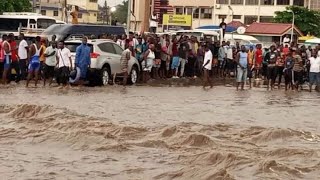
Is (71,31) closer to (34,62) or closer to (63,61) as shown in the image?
(34,62)

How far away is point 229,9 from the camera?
77.9 metres

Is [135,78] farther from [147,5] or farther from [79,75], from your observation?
[147,5]

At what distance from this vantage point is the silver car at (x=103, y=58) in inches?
883

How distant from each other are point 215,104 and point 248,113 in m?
2.00

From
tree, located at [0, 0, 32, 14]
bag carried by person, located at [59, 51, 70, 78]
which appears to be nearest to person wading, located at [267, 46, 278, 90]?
bag carried by person, located at [59, 51, 70, 78]

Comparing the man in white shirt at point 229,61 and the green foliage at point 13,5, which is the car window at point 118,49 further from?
the green foliage at point 13,5

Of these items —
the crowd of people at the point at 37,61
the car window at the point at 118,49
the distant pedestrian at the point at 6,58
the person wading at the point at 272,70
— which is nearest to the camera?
the crowd of people at the point at 37,61

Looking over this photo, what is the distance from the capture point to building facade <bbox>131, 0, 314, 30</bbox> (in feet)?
251

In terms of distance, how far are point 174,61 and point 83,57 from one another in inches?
272

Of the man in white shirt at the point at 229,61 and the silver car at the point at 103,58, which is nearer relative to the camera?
the silver car at the point at 103,58

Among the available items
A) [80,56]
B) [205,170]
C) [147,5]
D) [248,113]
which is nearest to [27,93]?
[80,56]

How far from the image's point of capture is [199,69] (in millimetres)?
28688

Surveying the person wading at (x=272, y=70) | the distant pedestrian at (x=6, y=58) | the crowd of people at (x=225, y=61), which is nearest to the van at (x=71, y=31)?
the crowd of people at (x=225, y=61)

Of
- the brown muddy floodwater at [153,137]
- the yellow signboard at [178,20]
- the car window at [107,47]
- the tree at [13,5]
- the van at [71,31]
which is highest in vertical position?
the tree at [13,5]
